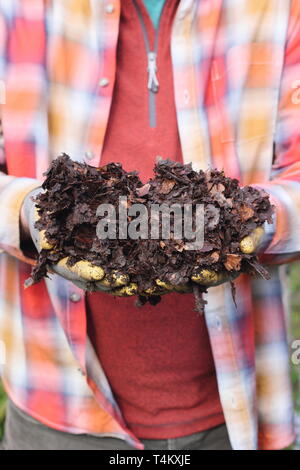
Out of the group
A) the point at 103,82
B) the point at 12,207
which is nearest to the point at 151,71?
the point at 103,82

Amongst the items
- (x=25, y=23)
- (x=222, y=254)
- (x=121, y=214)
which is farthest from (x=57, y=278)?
(x=25, y=23)

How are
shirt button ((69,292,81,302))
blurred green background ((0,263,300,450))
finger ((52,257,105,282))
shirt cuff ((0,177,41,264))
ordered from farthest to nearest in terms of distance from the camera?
blurred green background ((0,263,300,450)), shirt button ((69,292,81,302)), shirt cuff ((0,177,41,264)), finger ((52,257,105,282))

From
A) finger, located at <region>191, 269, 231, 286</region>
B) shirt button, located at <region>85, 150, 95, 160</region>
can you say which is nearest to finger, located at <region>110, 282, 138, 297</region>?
finger, located at <region>191, 269, 231, 286</region>

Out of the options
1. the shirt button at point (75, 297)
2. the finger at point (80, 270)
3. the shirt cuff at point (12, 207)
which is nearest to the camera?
the finger at point (80, 270)

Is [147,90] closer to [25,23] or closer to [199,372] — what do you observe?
[25,23]

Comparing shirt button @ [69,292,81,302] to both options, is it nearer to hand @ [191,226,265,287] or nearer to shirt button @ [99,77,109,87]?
hand @ [191,226,265,287]

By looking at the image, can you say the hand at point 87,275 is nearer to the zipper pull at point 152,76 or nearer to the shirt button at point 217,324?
the shirt button at point 217,324

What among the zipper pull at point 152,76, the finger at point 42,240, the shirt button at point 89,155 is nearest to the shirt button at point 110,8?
the zipper pull at point 152,76

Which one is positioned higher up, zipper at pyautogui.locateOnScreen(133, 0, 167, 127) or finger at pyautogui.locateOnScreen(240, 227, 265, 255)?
zipper at pyautogui.locateOnScreen(133, 0, 167, 127)

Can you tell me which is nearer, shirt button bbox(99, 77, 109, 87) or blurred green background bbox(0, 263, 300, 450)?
shirt button bbox(99, 77, 109, 87)

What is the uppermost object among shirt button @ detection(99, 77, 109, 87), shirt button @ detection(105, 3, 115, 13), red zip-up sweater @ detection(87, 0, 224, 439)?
shirt button @ detection(105, 3, 115, 13)
